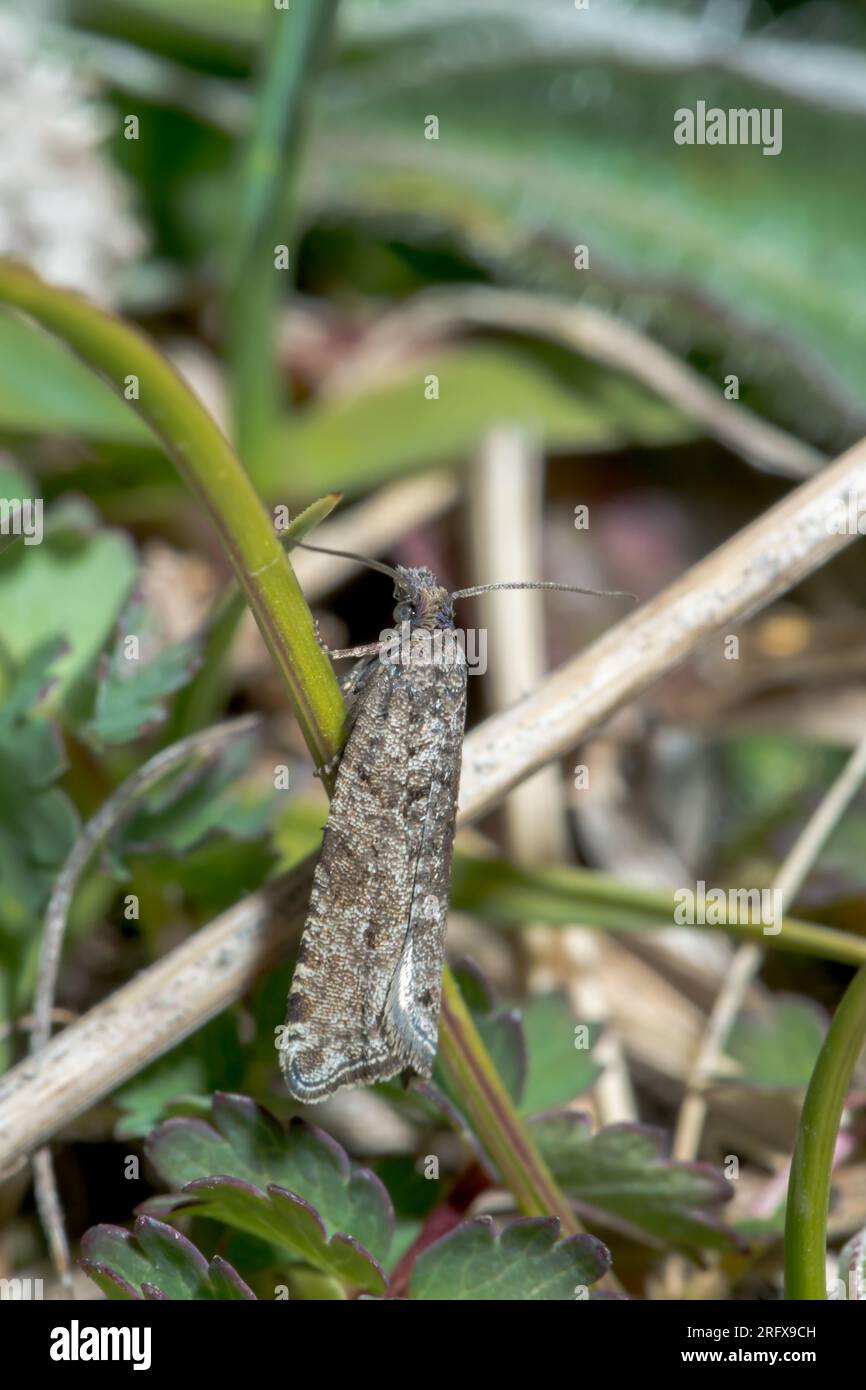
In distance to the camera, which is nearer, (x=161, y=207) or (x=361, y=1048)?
(x=361, y=1048)

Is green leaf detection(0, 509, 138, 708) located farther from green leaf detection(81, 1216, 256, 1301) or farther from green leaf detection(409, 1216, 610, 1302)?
green leaf detection(409, 1216, 610, 1302)

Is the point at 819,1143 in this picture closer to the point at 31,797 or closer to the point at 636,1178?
the point at 636,1178

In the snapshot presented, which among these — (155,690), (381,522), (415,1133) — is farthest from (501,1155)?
(381,522)

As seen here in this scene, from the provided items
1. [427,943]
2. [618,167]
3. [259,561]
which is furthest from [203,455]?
[618,167]

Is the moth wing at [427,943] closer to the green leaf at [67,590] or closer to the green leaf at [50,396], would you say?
the green leaf at [67,590]

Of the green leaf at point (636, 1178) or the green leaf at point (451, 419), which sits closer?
the green leaf at point (636, 1178)

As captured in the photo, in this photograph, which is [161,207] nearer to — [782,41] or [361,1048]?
[782,41]

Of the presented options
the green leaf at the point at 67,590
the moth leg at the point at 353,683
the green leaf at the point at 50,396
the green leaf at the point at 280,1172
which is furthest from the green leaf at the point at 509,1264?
the green leaf at the point at 50,396
